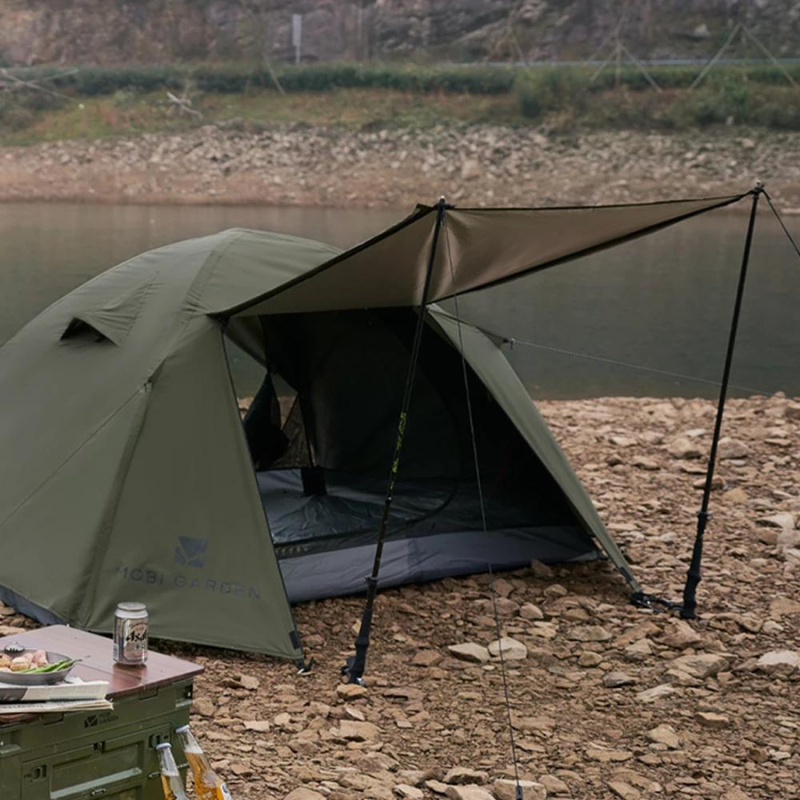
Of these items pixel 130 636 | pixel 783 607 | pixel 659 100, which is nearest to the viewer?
pixel 130 636

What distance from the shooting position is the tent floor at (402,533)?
5.56 m

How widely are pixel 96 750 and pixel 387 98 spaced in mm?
48104

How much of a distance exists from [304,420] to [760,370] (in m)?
12.1

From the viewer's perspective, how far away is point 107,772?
10.1 feet

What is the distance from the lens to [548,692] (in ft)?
15.1

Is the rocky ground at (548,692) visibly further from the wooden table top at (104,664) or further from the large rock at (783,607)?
the wooden table top at (104,664)

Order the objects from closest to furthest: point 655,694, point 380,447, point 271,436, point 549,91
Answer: point 655,694 → point 380,447 → point 271,436 → point 549,91

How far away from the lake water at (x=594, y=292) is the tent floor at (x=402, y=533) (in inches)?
158

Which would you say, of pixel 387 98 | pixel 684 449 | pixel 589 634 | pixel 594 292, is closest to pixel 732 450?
pixel 684 449

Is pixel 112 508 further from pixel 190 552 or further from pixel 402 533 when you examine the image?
pixel 402 533

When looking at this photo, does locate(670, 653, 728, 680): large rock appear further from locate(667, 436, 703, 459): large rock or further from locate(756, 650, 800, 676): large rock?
locate(667, 436, 703, 459): large rock

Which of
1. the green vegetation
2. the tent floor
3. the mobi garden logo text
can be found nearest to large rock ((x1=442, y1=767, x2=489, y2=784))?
the mobi garden logo text

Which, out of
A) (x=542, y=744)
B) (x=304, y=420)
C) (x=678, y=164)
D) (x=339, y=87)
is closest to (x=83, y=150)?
(x=339, y=87)

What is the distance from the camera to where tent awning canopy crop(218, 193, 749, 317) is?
4.55m
